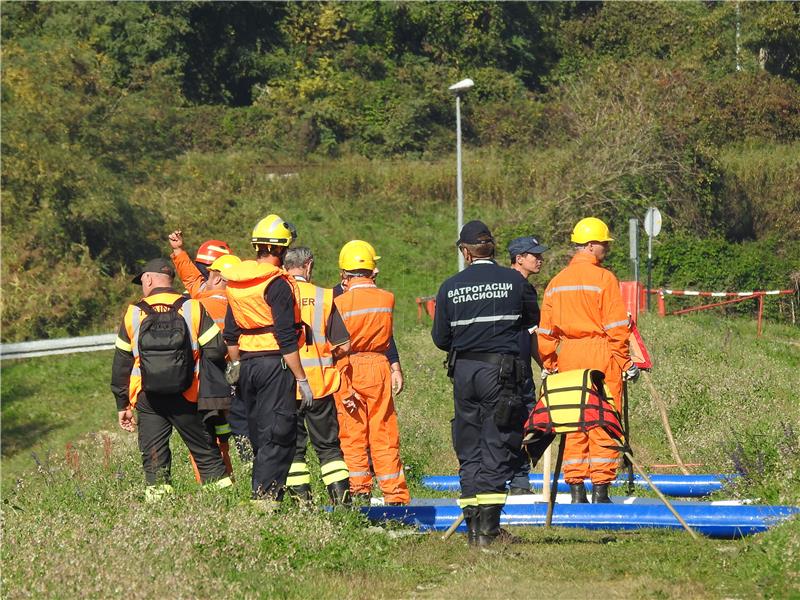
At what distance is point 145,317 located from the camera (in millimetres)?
9609

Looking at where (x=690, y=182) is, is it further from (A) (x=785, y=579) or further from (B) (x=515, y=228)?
(A) (x=785, y=579)

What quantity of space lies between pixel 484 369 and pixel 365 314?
191 cm

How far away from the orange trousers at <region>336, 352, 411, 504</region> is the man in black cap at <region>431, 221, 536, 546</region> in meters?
1.62

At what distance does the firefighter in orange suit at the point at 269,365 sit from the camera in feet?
28.5

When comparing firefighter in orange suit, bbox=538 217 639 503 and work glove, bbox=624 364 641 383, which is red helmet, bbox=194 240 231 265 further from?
work glove, bbox=624 364 641 383

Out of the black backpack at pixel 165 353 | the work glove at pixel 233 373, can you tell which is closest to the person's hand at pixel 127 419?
Result: the black backpack at pixel 165 353

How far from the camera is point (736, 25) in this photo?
158 ft

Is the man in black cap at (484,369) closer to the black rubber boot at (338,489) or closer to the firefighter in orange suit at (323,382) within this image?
the firefighter in orange suit at (323,382)

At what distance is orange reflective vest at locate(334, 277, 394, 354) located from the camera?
407 inches

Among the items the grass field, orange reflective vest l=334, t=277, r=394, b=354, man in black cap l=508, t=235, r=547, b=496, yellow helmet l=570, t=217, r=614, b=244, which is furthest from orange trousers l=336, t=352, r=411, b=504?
yellow helmet l=570, t=217, r=614, b=244

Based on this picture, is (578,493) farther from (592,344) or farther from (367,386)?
(367,386)

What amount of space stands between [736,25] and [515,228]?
49.9 feet

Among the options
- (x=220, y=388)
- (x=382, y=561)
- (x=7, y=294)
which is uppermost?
(x=220, y=388)

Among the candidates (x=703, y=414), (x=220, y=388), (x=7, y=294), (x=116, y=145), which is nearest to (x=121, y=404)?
(x=220, y=388)
